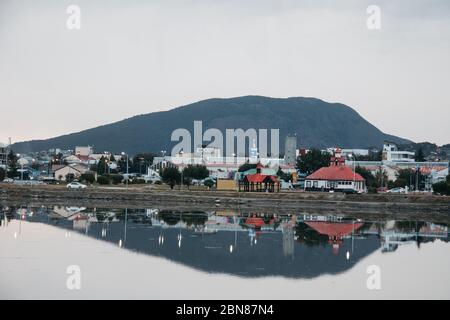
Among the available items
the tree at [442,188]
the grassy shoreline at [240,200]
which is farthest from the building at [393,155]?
the grassy shoreline at [240,200]

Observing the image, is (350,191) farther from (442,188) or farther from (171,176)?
(171,176)

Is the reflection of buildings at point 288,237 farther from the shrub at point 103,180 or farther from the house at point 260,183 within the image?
the shrub at point 103,180

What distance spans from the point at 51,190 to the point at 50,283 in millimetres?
36364

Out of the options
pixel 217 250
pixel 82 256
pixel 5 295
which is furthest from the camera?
pixel 217 250

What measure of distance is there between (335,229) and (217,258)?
427 inches

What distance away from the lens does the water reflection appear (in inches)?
805

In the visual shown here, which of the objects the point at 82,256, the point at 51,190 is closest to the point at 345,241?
the point at 82,256

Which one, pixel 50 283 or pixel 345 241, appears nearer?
pixel 50 283

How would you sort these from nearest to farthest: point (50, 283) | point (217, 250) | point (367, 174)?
point (50, 283) < point (217, 250) < point (367, 174)

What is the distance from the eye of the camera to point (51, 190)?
5150cm

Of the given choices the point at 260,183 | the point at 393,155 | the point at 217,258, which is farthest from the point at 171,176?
the point at 393,155

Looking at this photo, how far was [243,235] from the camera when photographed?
27203mm
